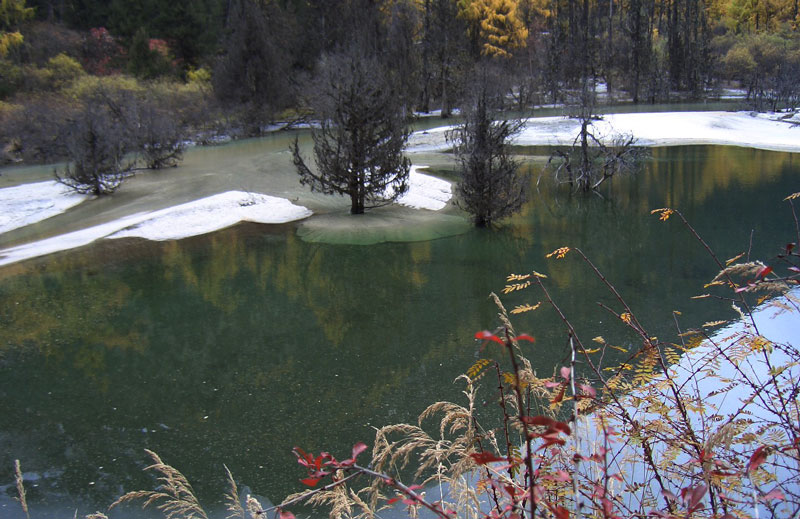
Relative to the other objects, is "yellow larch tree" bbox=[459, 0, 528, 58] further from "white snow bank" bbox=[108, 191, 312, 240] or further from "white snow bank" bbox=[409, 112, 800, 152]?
"white snow bank" bbox=[108, 191, 312, 240]

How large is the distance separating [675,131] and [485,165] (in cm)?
1616

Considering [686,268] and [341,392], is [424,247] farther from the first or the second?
[341,392]

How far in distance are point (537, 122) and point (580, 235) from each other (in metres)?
17.3

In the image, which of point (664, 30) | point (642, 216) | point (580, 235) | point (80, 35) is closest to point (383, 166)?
point (580, 235)

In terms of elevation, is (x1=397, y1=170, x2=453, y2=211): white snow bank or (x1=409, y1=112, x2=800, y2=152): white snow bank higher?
(x1=409, y1=112, x2=800, y2=152): white snow bank

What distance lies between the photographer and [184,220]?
45.2 ft

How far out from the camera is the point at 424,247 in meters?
11.7

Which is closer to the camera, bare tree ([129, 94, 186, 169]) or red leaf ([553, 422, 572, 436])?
red leaf ([553, 422, 572, 436])

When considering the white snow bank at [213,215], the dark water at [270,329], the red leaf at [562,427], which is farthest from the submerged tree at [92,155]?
the red leaf at [562,427]

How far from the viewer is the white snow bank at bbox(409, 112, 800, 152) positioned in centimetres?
2336

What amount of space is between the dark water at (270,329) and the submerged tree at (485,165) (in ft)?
2.07

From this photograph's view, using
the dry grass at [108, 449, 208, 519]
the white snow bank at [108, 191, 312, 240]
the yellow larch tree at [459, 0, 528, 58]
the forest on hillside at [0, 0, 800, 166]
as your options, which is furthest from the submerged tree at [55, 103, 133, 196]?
the yellow larch tree at [459, 0, 528, 58]

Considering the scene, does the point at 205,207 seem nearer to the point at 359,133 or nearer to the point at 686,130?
the point at 359,133

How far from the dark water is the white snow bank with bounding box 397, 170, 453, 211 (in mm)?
2367
